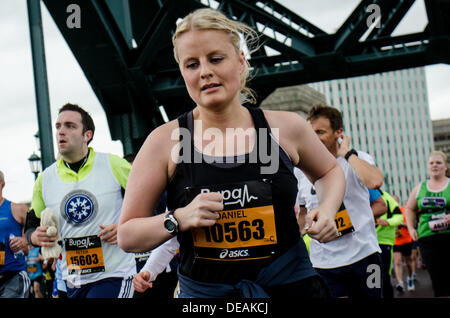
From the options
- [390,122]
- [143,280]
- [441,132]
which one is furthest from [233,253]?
[390,122]

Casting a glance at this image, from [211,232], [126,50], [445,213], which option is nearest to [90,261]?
[211,232]

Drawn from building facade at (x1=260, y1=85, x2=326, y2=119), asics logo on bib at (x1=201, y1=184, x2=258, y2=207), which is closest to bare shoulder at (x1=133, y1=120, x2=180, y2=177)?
asics logo on bib at (x1=201, y1=184, x2=258, y2=207)

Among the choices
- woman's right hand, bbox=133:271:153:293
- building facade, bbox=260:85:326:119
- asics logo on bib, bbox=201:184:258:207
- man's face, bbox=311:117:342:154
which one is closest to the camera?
asics logo on bib, bbox=201:184:258:207

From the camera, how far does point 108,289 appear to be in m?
4.29

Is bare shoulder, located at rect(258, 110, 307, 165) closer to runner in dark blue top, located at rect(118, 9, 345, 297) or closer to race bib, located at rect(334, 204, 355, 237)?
runner in dark blue top, located at rect(118, 9, 345, 297)

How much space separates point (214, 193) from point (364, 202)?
2800 mm

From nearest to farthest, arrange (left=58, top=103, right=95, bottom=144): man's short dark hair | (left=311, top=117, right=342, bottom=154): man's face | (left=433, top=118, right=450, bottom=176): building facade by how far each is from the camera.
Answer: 1. (left=311, top=117, right=342, bottom=154): man's face
2. (left=58, top=103, right=95, bottom=144): man's short dark hair
3. (left=433, top=118, right=450, bottom=176): building facade

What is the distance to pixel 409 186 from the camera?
123062mm

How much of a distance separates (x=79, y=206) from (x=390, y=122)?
126 m

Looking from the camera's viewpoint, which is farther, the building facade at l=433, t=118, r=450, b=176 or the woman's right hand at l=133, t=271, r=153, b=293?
the building facade at l=433, t=118, r=450, b=176

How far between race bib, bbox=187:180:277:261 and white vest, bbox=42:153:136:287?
244 cm

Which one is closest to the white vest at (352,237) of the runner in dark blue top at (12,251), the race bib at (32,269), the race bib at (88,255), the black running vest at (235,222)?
the race bib at (88,255)

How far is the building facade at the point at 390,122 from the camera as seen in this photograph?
12106 centimetres

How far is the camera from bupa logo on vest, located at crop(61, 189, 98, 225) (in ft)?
14.2
